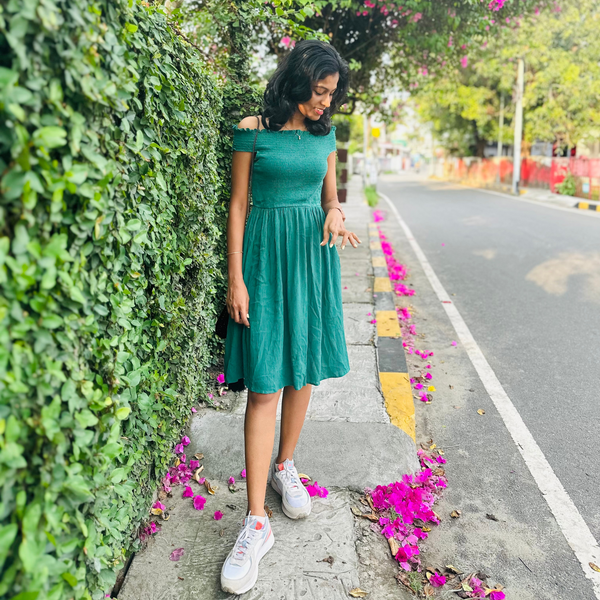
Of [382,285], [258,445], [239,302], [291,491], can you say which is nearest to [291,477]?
[291,491]

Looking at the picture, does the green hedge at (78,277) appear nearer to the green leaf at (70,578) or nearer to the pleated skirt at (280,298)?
the green leaf at (70,578)

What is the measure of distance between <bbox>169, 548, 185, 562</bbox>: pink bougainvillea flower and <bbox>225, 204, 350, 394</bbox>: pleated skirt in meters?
0.70

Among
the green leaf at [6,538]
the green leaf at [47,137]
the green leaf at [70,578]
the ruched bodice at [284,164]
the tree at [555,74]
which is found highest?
the tree at [555,74]

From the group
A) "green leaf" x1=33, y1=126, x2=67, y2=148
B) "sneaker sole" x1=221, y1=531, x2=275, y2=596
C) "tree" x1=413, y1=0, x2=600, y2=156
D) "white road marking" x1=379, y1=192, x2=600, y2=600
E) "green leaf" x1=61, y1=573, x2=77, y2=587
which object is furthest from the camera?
"tree" x1=413, y1=0, x2=600, y2=156

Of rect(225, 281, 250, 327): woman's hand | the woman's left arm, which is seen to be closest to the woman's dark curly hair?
the woman's left arm

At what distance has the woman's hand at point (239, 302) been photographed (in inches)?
86.7

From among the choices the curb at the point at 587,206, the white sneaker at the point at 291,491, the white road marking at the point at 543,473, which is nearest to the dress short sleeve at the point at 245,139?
the white sneaker at the point at 291,491

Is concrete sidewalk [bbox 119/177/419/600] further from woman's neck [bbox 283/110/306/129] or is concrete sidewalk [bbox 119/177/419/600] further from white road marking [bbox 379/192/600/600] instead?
woman's neck [bbox 283/110/306/129]

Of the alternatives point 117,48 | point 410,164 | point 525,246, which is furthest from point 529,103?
point 410,164

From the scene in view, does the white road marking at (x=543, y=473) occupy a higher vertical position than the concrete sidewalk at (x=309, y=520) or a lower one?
lower

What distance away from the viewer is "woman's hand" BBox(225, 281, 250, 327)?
2.20 m

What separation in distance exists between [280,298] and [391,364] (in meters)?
2.13

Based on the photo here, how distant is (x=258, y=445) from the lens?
225 cm

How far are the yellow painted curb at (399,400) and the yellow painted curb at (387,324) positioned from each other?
0.85m
